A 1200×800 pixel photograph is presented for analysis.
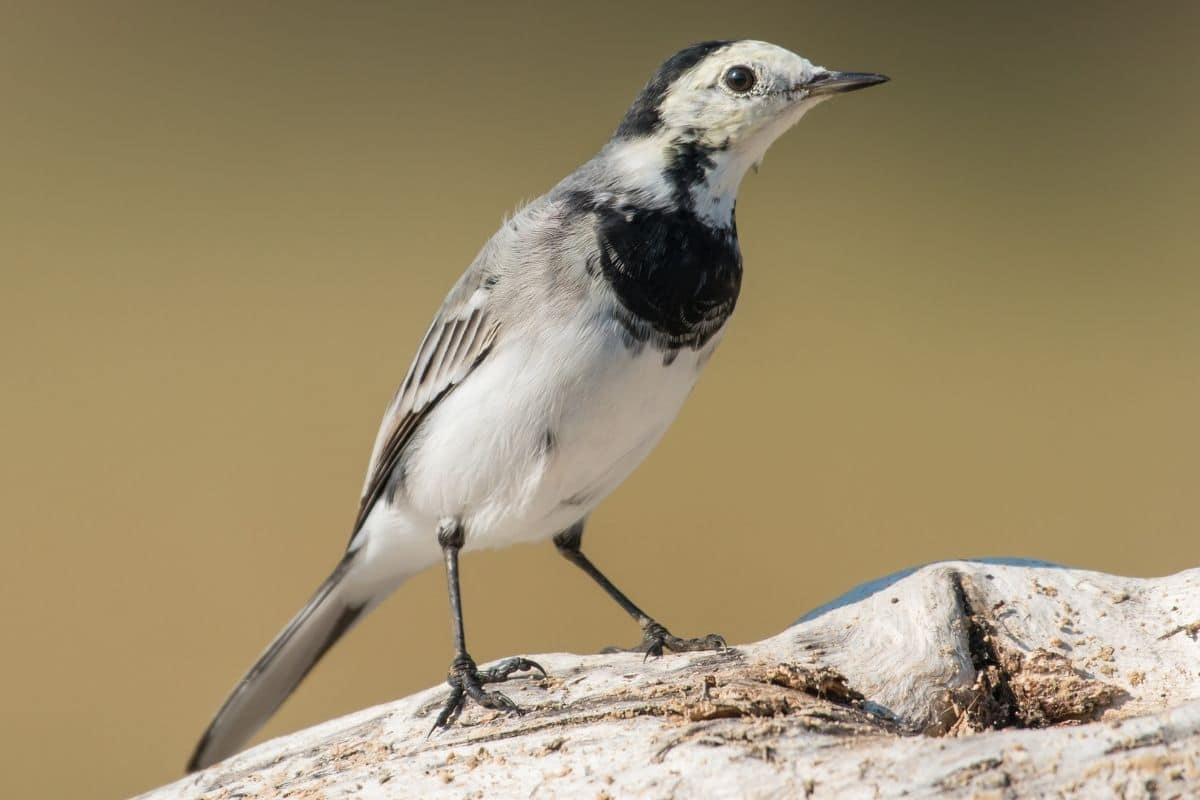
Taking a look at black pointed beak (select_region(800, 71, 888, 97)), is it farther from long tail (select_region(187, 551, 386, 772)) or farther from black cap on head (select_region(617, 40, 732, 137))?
long tail (select_region(187, 551, 386, 772))

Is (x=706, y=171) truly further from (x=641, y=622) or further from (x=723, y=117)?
(x=641, y=622)

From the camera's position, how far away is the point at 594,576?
3627 mm

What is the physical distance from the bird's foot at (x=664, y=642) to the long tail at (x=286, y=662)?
0.87m

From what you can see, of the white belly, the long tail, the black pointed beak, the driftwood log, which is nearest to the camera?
the driftwood log

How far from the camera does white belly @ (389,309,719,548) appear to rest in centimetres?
288

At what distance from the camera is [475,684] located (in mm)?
2736

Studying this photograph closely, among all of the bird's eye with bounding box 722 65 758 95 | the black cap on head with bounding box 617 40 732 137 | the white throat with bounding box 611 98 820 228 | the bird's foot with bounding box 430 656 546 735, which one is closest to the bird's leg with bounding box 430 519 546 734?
the bird's foot with bounding box 430 656 546 735

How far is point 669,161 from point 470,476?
0.89 metres

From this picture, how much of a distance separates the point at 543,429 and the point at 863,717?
100 centimetres

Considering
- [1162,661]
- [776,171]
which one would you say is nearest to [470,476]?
[1162,661]

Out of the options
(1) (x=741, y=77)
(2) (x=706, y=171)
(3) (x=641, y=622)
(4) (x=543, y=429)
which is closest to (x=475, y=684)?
(4) (x=543, y=429)

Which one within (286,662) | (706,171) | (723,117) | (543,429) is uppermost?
(723,117)

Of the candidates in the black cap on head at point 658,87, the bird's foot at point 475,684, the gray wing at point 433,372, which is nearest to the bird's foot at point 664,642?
the bird's foot at point 475,684

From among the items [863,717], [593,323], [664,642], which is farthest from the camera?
[664,642]
